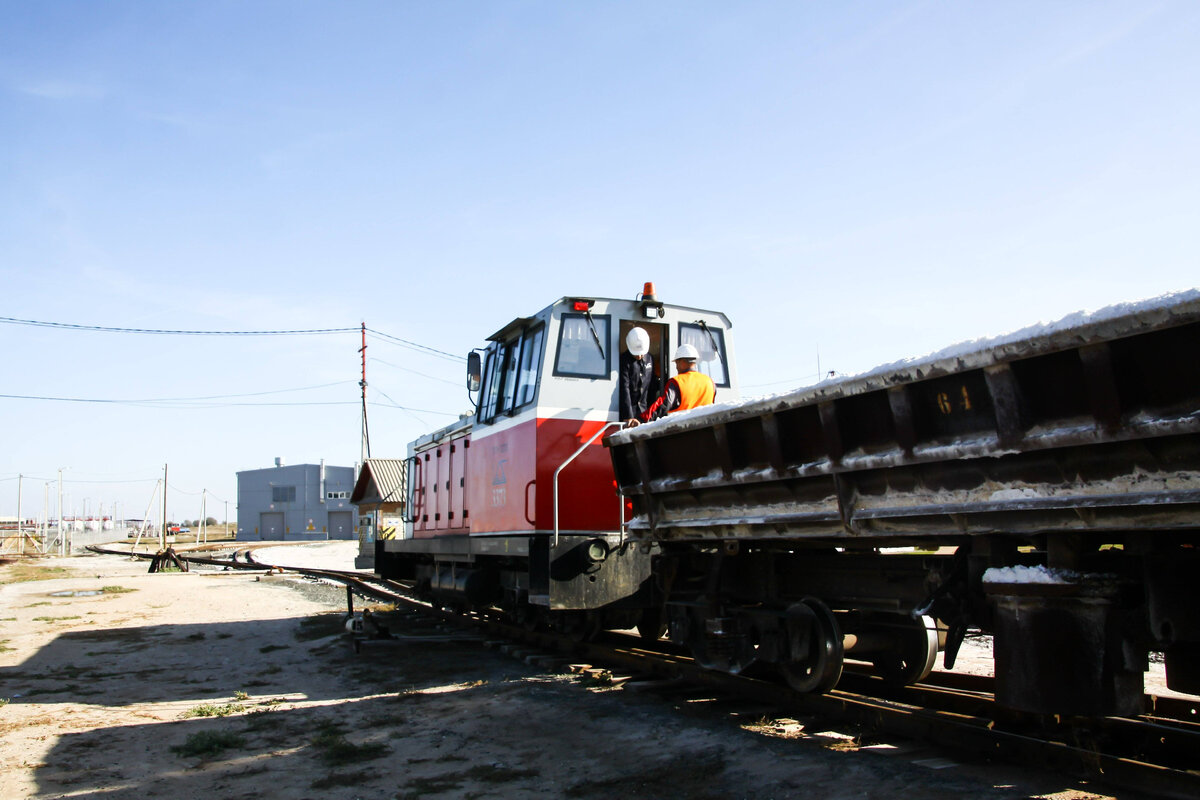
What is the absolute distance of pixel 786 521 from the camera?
5141 mm

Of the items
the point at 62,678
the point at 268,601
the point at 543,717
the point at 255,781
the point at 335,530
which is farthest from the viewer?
the point at 335,530

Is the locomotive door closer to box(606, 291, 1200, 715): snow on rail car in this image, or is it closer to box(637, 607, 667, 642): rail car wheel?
box(637, 607, 667, 642): rail car wheel

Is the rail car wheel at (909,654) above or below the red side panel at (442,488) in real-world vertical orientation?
→ below

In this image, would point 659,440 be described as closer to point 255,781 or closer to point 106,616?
point 255,781

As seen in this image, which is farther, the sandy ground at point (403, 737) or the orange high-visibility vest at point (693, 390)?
the orange high-visibility vest at point (693, 390)

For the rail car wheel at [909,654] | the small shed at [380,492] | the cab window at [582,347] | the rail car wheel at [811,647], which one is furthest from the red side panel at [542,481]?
the small shed at [380,492]

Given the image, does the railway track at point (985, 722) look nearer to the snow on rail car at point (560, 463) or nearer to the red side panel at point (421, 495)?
the snow on rail car at point (560, 463)

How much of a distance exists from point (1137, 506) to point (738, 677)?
12.4 feet

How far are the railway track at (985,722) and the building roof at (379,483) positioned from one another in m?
28.4

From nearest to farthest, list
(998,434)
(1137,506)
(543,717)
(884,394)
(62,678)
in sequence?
1. (1137,506)
2. (998,434)
3. (884,394)
4. (543,717)
5. (62,678)

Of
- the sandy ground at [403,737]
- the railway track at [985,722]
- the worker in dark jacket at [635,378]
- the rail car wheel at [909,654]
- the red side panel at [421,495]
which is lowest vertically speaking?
the sandy ground at [403,737]

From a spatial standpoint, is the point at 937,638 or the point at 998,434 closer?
the point at 998,434

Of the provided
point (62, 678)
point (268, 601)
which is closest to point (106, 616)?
point (268, 601)

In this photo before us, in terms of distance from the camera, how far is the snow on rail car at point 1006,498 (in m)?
3.43
